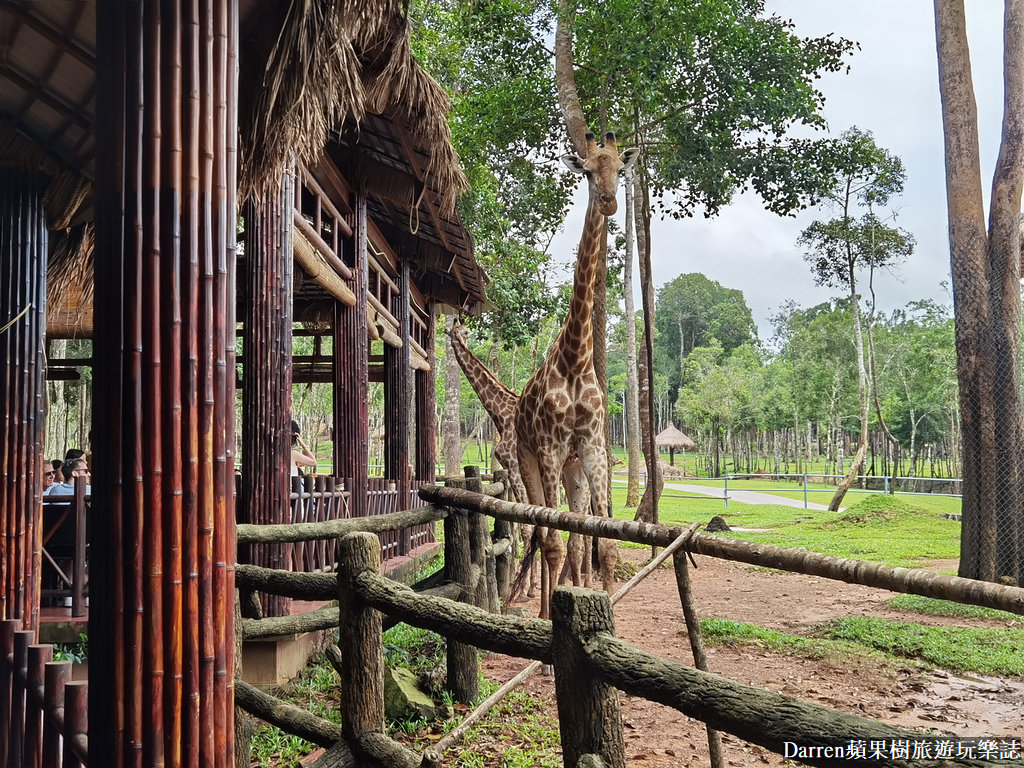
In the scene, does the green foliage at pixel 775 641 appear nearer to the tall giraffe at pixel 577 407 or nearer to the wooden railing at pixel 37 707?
the tall giraffe at pixel 577 407

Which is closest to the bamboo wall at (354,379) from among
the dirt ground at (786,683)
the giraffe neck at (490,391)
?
the giraffe neck at (490,391)

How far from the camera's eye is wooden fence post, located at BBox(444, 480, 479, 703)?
175 inches

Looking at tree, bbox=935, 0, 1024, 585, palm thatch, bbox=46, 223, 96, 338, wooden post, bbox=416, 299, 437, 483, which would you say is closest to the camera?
palm thatch, bbox=46, 223, 96, 338

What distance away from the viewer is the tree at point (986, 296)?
831 cm

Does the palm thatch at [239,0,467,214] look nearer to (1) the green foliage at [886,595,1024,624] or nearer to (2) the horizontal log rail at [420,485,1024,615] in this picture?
(2) the horizontal log rail at [420,485,1024,615]

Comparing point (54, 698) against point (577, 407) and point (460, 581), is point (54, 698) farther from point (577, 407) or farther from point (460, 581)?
point (577, 407)

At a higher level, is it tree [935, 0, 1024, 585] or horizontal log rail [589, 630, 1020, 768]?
tree [935, 0, 1024, 585]

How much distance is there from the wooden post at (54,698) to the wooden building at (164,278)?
0.41m

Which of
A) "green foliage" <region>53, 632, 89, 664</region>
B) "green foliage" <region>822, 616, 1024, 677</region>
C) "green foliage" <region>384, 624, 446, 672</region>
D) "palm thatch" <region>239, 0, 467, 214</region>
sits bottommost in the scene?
"green foliage" <region>822, 616, 1024, 677</region>

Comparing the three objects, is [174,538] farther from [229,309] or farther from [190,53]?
[190,53]

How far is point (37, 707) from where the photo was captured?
A: 2.56m

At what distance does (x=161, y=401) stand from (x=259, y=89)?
1.50 metres

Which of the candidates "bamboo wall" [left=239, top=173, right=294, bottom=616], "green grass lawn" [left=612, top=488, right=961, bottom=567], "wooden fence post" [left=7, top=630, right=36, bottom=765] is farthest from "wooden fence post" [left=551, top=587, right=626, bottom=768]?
"green grass lawn" [left=612, top=488, right=961, bottom=567]

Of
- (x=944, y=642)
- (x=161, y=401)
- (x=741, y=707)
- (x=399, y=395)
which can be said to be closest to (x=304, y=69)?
(x=161, y=401)
